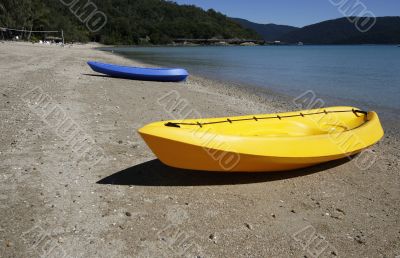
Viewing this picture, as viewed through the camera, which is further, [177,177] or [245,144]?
[177,177]

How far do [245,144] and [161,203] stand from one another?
1317 mm

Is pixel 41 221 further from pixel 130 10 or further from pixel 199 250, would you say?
pixel 130 10

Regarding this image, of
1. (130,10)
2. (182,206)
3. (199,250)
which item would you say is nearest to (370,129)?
(182,206)

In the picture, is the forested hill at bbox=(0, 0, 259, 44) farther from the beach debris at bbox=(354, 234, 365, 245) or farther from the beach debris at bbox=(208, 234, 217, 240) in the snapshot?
the beach debris at bbox=(354, 234, 365, 245)

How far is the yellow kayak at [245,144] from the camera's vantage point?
4.75 m

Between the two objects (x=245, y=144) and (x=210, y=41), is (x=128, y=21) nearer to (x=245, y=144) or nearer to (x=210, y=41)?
(x=210, y=41)

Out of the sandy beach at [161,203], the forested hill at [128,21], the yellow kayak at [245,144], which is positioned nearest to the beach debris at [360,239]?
the sandy beach at [161,203]

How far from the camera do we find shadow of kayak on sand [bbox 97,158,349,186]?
16.9ft

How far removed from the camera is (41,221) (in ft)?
13.0

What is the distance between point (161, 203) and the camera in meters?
4.56

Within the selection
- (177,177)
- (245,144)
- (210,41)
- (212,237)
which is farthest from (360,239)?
(210,41)

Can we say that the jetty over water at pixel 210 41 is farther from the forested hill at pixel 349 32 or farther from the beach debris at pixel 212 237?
the beach debris at pixel 212 237

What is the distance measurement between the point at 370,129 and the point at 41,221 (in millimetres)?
5186

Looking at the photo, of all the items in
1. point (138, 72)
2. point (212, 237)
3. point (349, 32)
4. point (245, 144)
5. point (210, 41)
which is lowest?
point (210, 41)
